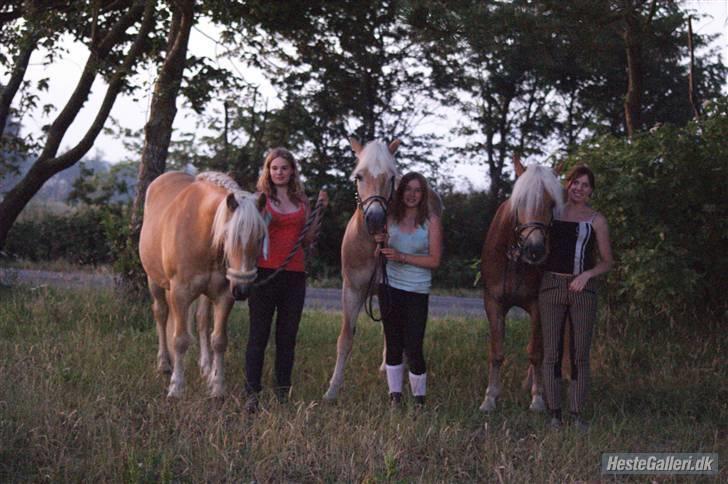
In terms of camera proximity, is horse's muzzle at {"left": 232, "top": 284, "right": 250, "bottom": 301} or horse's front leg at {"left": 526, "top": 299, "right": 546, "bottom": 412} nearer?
horse's muzzle at {"left": 232, "top": 284, "right": 250, "bottom": 301}

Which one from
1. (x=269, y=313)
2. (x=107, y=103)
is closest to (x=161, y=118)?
(x=107, y=103)

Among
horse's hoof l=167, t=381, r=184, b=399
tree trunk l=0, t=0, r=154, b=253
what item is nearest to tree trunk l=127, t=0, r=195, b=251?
tree trunk l=0, t=0, r=154, b=253

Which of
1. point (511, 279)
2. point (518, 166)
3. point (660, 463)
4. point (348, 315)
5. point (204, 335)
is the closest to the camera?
point (660, 463)

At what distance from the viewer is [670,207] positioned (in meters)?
7.62

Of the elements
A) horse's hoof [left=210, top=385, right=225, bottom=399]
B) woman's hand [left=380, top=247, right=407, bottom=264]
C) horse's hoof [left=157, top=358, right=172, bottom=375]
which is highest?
woman's hand [left=380, top=247, right=407, bottom=264]

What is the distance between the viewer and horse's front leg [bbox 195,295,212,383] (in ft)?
21.6

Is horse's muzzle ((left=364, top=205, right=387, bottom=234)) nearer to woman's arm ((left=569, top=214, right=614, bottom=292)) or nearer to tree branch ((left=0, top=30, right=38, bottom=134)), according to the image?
woman's arm ((left=569, top=214, right=614, bottom=292))

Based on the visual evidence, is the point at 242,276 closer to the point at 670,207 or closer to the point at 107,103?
the point at 670,207

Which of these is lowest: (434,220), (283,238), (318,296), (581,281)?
(318,296)

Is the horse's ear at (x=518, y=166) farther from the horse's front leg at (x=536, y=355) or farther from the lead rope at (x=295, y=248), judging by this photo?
the lead rope at (x=295, y=248)

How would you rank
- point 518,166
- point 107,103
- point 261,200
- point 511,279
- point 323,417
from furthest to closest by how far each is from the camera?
point 107,103 < point 511,279 < point 518,166 < point 261,200 < point 323,417

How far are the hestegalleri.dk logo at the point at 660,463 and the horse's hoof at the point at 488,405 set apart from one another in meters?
1.32

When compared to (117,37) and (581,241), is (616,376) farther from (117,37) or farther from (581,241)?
(117,37)

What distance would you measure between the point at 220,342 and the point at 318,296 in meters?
9.69
